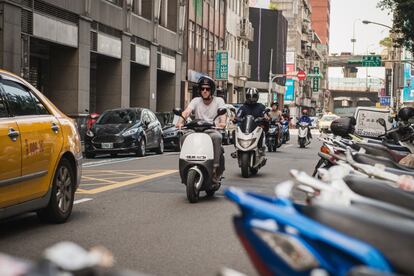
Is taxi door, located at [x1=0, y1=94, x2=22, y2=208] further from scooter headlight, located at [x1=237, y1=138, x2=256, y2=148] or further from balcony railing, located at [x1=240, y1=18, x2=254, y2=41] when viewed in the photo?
balcony railing, located at [x1=240, y1=18, x2=254, y2=41]

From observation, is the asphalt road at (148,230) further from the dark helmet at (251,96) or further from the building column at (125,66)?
the building column at (125,66)

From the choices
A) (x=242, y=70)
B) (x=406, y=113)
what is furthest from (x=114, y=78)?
(x=242, y=70)

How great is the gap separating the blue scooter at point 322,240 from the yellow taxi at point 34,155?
4472mm

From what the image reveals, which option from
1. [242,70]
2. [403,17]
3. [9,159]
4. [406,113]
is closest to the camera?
[9,159]

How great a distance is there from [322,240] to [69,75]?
88.3 feet

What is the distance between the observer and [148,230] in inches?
292

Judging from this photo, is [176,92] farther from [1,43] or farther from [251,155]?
[251,155]

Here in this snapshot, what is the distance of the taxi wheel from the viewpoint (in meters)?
7.49

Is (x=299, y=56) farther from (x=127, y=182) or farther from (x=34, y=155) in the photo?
(x=34, y=155)

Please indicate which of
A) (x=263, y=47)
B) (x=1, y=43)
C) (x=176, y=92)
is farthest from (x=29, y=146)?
(x=263, y=47)

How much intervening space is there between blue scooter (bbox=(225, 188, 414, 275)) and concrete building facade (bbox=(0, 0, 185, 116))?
20794mm

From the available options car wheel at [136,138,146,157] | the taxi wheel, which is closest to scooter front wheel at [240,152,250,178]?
the taxi wheel

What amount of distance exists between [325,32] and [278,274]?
169054 millimetres

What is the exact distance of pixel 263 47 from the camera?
3280 inches
